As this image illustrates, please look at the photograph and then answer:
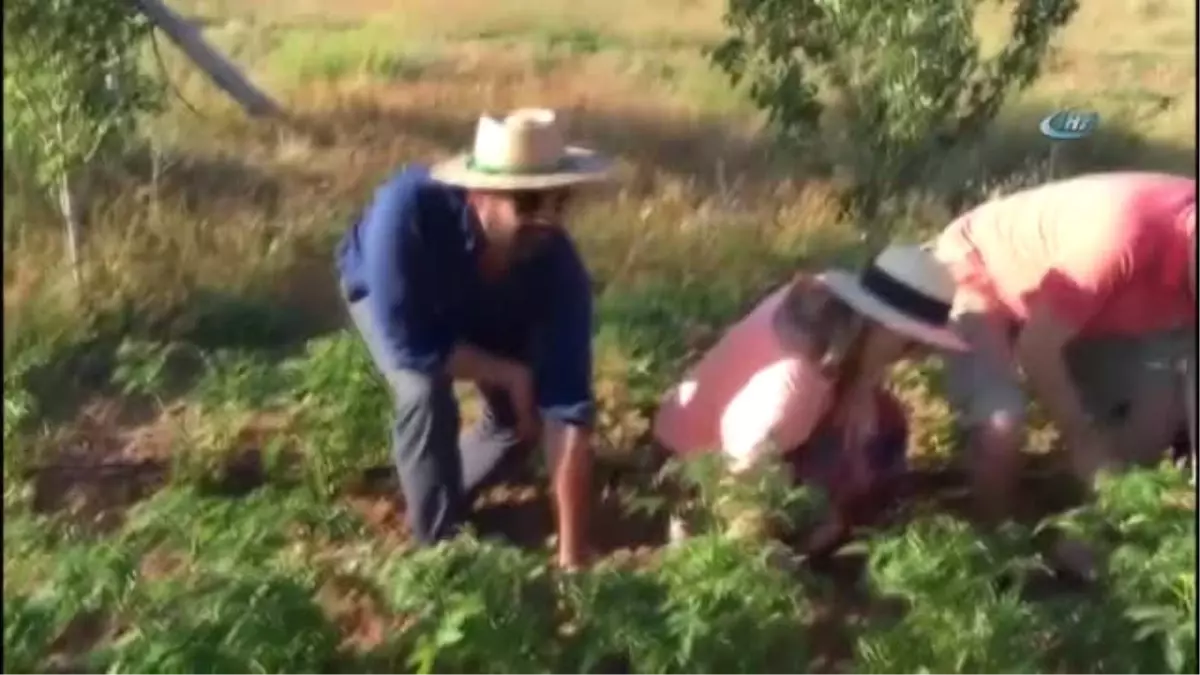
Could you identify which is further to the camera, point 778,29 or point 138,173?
point 138,173

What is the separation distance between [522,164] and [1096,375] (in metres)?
1.61

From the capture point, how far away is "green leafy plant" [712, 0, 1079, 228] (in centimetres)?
615

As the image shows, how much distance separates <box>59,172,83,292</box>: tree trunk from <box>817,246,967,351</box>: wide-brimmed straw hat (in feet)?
8.00

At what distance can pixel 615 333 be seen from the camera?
5754mm

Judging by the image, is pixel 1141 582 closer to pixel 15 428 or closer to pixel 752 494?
pixel 752 494

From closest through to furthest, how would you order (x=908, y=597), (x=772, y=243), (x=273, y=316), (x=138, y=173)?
(x=908, y=597) → (x=273, y=316) → (x=772, y=243) → (x=138, y=173)

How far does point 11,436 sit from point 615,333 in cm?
162

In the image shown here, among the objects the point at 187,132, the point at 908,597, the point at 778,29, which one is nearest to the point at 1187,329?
the point at 908,597

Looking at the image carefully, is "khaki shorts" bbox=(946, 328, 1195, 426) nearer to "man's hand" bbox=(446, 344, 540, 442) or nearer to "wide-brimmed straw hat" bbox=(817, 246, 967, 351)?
"wide-brimmed straw hat" bbox=(817, 246, 967, 351)

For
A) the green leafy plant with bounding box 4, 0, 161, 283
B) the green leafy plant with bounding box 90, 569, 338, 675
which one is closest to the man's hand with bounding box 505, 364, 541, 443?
the green leafy plant with bounding box 90, 569, 338, 675

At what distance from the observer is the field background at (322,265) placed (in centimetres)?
432

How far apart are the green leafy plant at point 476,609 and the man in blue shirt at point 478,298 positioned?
1.70 feet

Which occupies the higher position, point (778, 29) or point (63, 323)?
point (778, 29)

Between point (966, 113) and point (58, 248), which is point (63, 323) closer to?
point (58, 248)
